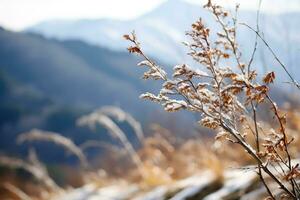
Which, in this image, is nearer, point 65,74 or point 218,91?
point 218,91

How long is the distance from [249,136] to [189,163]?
0.79 m

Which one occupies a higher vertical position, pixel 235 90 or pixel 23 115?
pixel 23 115

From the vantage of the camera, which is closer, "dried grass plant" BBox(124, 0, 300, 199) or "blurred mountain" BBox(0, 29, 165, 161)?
"dried grass plant" BBox(124, 0, 300, 199)

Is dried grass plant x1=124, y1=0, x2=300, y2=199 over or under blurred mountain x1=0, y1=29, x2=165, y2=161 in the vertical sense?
under

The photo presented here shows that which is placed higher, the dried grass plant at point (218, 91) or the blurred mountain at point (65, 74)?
the blurred mountain at point (65, 74)

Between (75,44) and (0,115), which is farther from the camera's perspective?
(75,44)

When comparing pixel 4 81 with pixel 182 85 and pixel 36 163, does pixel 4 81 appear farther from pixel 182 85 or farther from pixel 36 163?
pixel 182 85

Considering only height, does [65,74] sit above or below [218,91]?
above

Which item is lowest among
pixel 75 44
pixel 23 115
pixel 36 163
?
pixel 36 163

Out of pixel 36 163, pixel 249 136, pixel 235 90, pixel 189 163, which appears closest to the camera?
pixel 235 90

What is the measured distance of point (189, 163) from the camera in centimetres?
684

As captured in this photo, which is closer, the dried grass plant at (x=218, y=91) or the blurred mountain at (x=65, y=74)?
the dried grass plant at (x=218, y=91)

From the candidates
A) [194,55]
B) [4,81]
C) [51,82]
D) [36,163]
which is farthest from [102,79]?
[194,55]

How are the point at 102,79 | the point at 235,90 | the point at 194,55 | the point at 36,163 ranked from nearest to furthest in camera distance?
the point at 235,90, the point at 194,55, the point at 36,163, the point at 102,79
